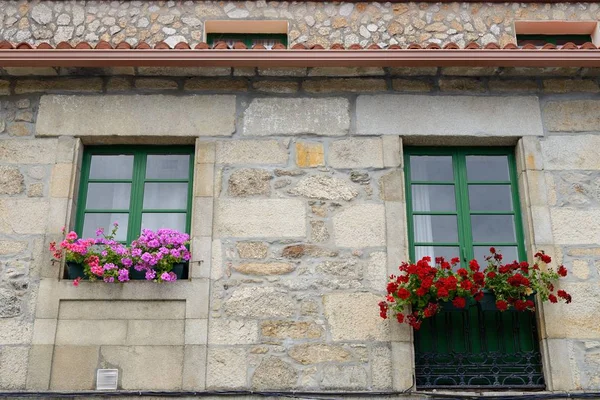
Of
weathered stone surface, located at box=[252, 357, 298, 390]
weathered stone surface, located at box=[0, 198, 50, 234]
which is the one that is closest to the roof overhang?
weathered stone surface, located at box=[0, 198, 50, 234]

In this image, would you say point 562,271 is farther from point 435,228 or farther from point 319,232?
point 319,232

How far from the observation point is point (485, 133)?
6898 millimetres

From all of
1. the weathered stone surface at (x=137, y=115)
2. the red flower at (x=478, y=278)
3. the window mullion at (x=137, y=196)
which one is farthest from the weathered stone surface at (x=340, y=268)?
the window mullion at (x=137, y=196)

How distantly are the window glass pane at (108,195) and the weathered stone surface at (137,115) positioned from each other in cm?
42

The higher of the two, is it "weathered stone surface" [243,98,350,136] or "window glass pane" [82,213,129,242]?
"weathered stone surface" [243,98,350,136]

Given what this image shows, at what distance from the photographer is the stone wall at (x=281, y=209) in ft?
20.0

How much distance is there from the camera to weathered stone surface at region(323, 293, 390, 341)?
6.18m

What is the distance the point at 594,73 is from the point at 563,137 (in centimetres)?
65

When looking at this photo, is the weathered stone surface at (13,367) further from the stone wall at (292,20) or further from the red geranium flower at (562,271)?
the red geranium flower at (562,271)

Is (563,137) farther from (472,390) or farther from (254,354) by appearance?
(254,354)

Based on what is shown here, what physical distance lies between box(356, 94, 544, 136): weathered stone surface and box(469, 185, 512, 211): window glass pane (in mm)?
440

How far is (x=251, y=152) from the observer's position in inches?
268

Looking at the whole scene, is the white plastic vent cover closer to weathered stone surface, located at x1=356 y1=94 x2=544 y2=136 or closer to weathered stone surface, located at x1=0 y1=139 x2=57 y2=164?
weathered stone surface, located at x1=0 y1=139 x2=57 y2=164

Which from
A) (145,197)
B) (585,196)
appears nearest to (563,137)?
(585,196)
